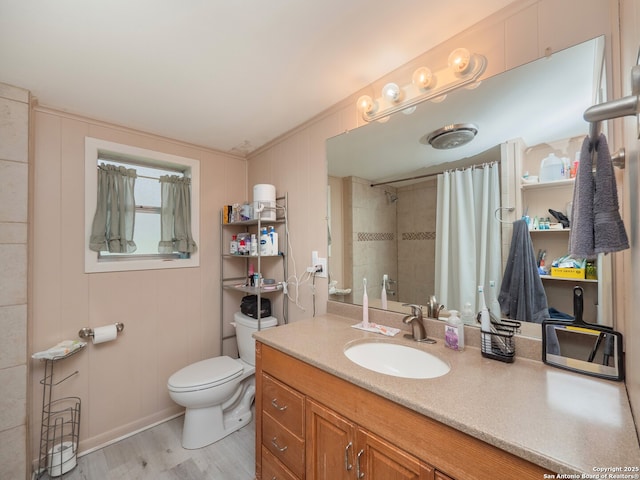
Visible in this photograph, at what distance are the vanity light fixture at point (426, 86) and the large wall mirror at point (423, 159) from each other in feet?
0.13

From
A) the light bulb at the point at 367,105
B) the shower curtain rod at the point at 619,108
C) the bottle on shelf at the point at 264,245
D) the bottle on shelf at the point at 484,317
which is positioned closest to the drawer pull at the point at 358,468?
the bottle on shelf at the point at 484,317

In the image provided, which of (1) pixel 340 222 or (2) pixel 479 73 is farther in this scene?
(1) pixel 340 222

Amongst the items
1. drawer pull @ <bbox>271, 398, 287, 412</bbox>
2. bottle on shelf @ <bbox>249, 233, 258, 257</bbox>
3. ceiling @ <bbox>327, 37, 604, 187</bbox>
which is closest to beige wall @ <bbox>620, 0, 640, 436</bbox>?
ceiling @ <bbox>327, 37, 604, 187</bbox>

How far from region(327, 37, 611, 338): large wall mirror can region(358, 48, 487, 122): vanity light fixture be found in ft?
0.13

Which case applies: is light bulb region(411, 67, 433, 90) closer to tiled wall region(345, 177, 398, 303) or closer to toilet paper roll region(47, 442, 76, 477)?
tiled wall region(345, 177, 398, 303)

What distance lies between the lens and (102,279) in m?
1.87

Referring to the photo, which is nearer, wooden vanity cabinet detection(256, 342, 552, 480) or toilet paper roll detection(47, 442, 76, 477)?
wooden vanity cabinet detection(256, 342, 552, 480)

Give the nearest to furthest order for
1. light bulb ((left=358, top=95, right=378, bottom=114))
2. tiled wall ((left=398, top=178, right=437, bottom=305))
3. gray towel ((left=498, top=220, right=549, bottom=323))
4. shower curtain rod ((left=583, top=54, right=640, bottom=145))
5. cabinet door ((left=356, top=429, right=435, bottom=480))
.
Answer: shower curtain rod ((left=583, top=54, right=640, bottom=145)) → cabinet door ((left=356, top=429, right=435, bottom=480)) → gray towel ((left=498, top=220, right=549, bottom=323)) → tiled wall ((left=398, top=178, right=437, bottom=305)) → light bulb ((left=358, top=95, right=378, bottom=114))

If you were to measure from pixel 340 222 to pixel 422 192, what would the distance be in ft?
1.80

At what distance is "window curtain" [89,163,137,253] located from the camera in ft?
6.05

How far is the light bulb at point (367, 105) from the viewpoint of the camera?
4.87ft

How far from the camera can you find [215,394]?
1766 mm

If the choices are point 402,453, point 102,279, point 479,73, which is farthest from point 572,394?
point 102,279

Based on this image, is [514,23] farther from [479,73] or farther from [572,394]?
[572,394]
